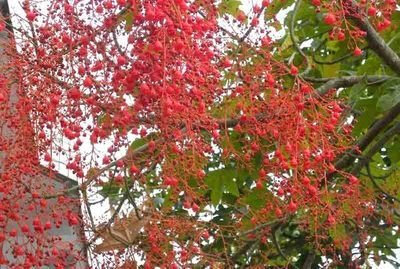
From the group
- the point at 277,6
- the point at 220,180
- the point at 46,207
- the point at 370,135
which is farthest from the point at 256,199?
the point at 46,207

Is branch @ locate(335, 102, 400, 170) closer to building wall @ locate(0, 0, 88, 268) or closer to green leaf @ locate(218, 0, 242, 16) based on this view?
green leaf @ locate(218, 0, 242, 16)

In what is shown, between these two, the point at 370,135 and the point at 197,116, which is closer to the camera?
the point at 197,116

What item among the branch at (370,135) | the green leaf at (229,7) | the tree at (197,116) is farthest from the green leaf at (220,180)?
the green leaf at (229,7)

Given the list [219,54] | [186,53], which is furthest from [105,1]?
[219,54]

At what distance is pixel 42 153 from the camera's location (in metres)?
1.75

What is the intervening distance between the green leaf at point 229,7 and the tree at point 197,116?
18 millimetres

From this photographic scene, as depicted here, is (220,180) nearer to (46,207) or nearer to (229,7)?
(229,7)

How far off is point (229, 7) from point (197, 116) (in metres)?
0.70

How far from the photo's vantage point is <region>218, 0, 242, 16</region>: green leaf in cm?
206

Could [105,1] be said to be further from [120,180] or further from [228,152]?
[228,152]

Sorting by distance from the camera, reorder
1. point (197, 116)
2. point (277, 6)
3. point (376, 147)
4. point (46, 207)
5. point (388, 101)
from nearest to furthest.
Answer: point (197, 116) → point (46, 207) → point (388, 101) → point (376, 147) → point (277, 6)

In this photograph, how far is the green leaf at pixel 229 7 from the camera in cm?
206

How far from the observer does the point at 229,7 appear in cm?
229

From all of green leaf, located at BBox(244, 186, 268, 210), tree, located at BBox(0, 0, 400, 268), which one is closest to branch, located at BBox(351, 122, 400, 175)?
tree, located at BBox(0, 0, 400, 268)
